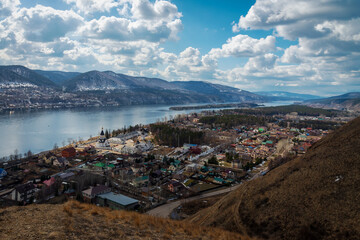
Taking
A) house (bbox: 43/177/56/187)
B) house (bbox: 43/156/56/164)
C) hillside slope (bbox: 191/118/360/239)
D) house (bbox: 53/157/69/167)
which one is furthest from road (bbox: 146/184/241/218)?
house (bbox: 43/156/56/164)

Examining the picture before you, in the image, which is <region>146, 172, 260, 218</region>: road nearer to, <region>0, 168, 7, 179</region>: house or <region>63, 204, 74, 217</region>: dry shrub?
<region>63, 204, 74, 217</region>: dry shrub

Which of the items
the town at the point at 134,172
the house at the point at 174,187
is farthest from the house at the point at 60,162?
the house at the point at 174,187

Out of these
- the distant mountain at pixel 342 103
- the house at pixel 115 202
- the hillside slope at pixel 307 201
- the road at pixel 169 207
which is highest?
the distant mountain at pixel 342 103

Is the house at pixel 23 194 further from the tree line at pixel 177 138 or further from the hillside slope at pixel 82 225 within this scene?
the tree line at pixel 177 138

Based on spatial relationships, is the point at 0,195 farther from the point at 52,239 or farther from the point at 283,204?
the point at 283,204

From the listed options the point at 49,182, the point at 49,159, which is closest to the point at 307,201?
the point at 49,182
